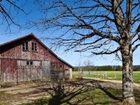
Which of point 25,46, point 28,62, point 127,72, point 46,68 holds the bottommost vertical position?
point 127,72

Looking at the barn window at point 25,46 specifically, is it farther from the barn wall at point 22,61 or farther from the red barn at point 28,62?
the barn wall at point 22,61

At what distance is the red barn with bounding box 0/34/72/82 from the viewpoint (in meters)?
35.9

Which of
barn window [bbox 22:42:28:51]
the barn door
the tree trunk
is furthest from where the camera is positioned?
the barn door

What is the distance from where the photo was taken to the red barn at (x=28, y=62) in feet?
118

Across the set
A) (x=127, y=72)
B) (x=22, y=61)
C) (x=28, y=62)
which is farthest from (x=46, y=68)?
(x=127, y=72)

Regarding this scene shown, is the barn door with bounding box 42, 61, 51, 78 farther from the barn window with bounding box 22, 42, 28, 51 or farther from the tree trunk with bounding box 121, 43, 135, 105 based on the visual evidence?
the tree trunk with bounding box 121, 43, 135, 105

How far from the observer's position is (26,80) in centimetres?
3806

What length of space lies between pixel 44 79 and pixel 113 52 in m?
25.0

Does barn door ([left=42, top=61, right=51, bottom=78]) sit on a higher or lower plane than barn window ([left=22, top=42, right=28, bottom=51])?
lower

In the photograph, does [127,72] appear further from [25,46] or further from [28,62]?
[25,46]

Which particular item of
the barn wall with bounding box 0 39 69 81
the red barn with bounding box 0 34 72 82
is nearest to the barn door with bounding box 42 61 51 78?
the red barn with bounding box 0 34 72 82

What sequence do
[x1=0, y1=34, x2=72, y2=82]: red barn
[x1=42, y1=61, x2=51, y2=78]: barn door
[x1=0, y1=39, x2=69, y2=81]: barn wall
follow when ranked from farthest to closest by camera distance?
[x1=42, y1=61, x2=51, y2=78]: barn door, [x1=0, y1=34, x2=72, y2=82]: red barn, [x1=0, y1=39, x2=69, y2=81]: barn wall

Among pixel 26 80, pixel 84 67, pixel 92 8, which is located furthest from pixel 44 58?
pixel 84 67

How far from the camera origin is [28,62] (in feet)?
128
